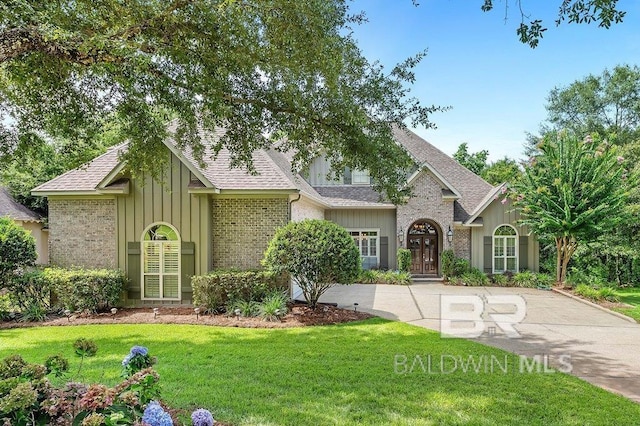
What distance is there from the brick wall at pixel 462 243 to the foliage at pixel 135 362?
16.6 metres

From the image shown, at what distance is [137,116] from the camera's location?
7520 millimetres

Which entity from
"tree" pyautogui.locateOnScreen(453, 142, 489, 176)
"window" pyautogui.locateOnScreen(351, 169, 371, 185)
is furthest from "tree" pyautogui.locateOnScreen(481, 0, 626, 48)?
"tree" pyautogui.locateOnScreen(453, 142, 489, 176)

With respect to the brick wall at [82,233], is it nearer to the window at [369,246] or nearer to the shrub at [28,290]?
the shrub at [28,290]

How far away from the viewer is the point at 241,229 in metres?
11.6

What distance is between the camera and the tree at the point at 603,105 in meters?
30.2

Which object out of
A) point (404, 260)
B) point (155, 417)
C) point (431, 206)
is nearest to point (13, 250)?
point (155, 417)

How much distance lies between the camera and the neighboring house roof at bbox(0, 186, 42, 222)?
20147 millimetres

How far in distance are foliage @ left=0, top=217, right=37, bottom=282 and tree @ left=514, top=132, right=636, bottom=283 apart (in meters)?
17.4

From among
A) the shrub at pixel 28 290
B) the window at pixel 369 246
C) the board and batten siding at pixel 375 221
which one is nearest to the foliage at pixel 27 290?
the shrub at pixel 28 290

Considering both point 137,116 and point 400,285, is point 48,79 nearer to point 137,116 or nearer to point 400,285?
point 137,116

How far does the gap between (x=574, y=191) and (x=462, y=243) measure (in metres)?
5.24

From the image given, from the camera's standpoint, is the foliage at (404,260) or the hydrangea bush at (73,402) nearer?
the hydrangea bush at (73,402)

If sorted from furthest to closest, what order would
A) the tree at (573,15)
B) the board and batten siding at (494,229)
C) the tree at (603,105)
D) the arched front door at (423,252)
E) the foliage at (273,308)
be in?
the tree at (603,105), the arched front door at (423,252), the board and batten siding at (494,229), the foliage at (273,308), the tree at (573,15)

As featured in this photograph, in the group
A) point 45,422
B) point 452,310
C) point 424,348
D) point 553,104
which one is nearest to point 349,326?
point 424,348
